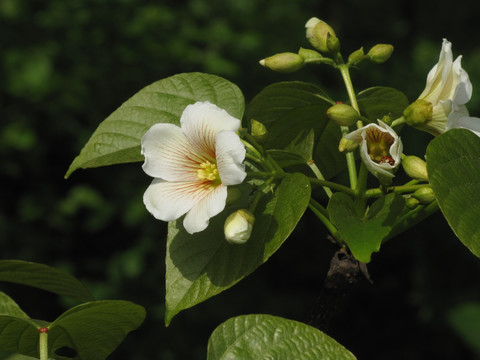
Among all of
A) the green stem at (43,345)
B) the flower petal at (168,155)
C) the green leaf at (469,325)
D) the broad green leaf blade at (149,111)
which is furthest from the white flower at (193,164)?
the green leaf at (469,325)

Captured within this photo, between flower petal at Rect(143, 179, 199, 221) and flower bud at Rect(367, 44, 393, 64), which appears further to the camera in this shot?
flower bud at Rect(367, 44, 393, 64)

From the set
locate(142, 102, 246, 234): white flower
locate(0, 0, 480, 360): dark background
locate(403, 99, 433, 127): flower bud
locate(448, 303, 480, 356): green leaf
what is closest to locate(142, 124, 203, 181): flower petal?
locate(142, 102, 246, 234): white flower

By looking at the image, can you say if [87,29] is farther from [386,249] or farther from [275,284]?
[386,249]

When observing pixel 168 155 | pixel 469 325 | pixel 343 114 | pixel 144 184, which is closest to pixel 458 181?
pixel 343 114

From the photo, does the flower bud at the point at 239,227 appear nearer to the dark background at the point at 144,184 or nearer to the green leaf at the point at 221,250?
the green leaf at the point at 221,250

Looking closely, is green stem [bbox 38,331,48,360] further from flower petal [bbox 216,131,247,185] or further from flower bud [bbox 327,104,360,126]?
flower bud [bbox 327,104,360,126]

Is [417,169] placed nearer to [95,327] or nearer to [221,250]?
[221,250]

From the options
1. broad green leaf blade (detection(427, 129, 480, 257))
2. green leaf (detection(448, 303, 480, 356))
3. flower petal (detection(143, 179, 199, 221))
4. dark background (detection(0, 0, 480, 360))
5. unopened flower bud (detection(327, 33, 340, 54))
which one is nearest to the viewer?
broad green leaf blade (detection(427, 129, 480, 257))
